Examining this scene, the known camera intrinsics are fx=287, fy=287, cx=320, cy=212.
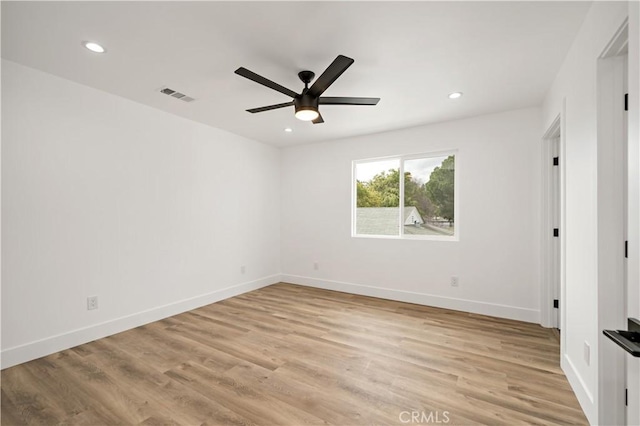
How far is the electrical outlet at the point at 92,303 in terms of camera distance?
9.60 ft

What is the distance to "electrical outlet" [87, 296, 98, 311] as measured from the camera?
2.92m

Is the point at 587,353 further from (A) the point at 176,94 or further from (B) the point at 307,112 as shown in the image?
(A) the point at 176,94

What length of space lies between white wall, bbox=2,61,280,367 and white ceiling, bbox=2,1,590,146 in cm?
34

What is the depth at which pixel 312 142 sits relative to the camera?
514 centimetres

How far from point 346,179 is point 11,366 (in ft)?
14.2

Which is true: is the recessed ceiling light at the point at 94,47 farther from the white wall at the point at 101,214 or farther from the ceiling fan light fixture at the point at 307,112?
the ceiling fan light fixture at the point at 307,112

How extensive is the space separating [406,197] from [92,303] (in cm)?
416

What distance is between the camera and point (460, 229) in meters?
3.91

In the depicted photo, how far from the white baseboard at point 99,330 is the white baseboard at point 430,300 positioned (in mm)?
1522

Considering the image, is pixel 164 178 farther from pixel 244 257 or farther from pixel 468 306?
pixel 468 306

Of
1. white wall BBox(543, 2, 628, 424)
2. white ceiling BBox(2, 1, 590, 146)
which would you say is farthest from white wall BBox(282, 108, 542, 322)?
white wall BBox(543, 2, 628, 424)

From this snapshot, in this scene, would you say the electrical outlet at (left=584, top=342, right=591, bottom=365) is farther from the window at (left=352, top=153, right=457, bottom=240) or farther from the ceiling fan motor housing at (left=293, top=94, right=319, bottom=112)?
the ceiling fan motor housing at (left=293, top=94, right=319, bottom=112)

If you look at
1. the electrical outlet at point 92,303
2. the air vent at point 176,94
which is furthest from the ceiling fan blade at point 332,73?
the electrical outlet at point 92,303

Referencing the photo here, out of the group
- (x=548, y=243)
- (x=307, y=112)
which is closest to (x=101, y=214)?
(x=307, y=112)
